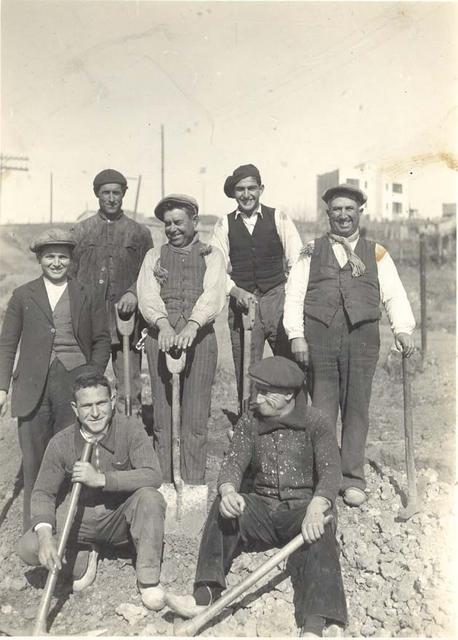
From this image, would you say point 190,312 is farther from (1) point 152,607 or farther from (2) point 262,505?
→ (1) point 152,607

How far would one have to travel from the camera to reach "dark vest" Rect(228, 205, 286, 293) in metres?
4.38

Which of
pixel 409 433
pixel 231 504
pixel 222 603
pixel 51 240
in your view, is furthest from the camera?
pixel 409 433

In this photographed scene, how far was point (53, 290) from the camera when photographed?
3828 mm

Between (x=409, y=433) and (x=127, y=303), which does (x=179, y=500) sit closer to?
(x=127, y=303)

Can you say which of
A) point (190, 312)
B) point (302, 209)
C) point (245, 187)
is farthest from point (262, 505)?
point (302, 209)

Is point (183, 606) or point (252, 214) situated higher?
point (252, 214)

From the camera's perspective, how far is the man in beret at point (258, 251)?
438 centimetres

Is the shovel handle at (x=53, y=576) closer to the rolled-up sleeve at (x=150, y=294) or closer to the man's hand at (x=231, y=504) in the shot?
the man's hand at (x=231, y=504)

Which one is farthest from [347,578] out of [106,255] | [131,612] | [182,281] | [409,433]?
[106,255]

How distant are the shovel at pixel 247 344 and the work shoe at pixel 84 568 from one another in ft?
4.60

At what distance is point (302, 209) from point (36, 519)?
75.9ft

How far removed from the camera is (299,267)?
4055 millimetres

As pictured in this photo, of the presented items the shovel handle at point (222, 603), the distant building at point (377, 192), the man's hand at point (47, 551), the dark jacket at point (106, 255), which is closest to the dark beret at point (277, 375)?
the shovel handle at point (222, 603)

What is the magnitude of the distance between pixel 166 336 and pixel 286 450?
3.22 ft
